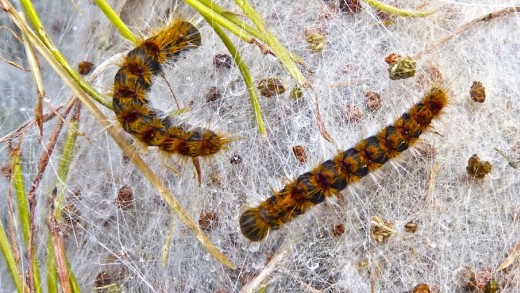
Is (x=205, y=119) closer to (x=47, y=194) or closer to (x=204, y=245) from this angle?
(x=204, y=245)

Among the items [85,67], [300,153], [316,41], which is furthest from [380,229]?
[85,67]

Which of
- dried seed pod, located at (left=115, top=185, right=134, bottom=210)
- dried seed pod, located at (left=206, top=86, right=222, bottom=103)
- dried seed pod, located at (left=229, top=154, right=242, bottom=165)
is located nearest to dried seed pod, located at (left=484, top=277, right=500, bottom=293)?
dried seed pod, located at (left=229, top=154, right=242, bottom=165)

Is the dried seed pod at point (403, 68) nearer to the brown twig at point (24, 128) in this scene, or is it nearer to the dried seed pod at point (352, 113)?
the dried seed pod at point (352, 113)

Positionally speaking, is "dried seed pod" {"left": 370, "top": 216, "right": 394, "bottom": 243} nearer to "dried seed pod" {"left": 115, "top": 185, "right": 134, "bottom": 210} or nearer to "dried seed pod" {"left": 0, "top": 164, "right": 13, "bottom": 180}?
"dried seed pod" {"left": 115, "top": 185, "right": 134, "bottom": 210}

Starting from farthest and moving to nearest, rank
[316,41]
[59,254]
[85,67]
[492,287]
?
[85,67] < [316,41] < [59,254] < [492,287]

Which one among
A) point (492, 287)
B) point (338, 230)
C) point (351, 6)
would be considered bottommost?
point (492, 287)

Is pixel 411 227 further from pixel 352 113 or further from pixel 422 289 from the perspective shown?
pixel 352 113

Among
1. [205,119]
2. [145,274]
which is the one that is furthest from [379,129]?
[145,274]
